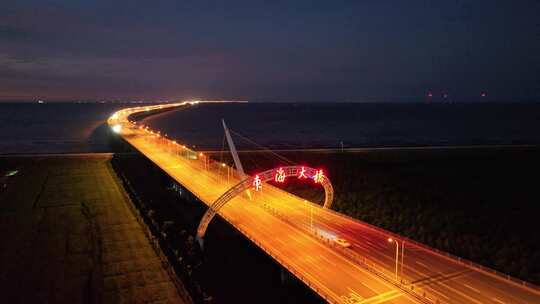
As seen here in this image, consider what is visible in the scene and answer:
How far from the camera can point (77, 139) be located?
118 meters

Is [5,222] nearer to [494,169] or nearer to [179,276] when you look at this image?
[179,276]

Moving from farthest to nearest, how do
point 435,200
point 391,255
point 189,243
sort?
point 435,200
point 189,243
point 391,255

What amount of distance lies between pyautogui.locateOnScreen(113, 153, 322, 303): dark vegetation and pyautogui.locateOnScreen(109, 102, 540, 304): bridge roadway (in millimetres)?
1518

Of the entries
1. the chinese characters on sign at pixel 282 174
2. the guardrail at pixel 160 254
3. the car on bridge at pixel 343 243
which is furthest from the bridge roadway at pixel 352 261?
the guardrail at pixel 160 254

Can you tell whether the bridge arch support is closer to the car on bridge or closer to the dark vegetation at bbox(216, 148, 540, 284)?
the car on bridge

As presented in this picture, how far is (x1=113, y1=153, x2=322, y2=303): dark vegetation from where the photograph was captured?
96.0 ft

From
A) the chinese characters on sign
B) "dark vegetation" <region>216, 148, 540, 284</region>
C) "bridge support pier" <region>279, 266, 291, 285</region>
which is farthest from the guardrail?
"dark vegetation" <region>216, 148, 540, 284</region>

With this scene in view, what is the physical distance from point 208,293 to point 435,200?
99.8 ft

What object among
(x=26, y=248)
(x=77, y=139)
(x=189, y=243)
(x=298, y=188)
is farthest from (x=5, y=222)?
(x=77, y=139)

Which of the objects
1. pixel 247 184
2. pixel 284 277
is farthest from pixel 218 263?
pixel 284 277

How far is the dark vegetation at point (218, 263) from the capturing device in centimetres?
2925

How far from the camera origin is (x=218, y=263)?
34656mm

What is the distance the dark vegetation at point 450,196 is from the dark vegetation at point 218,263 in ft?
49.9

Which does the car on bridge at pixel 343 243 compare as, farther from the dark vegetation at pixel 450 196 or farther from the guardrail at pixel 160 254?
the guardrail at pixel 160 254
